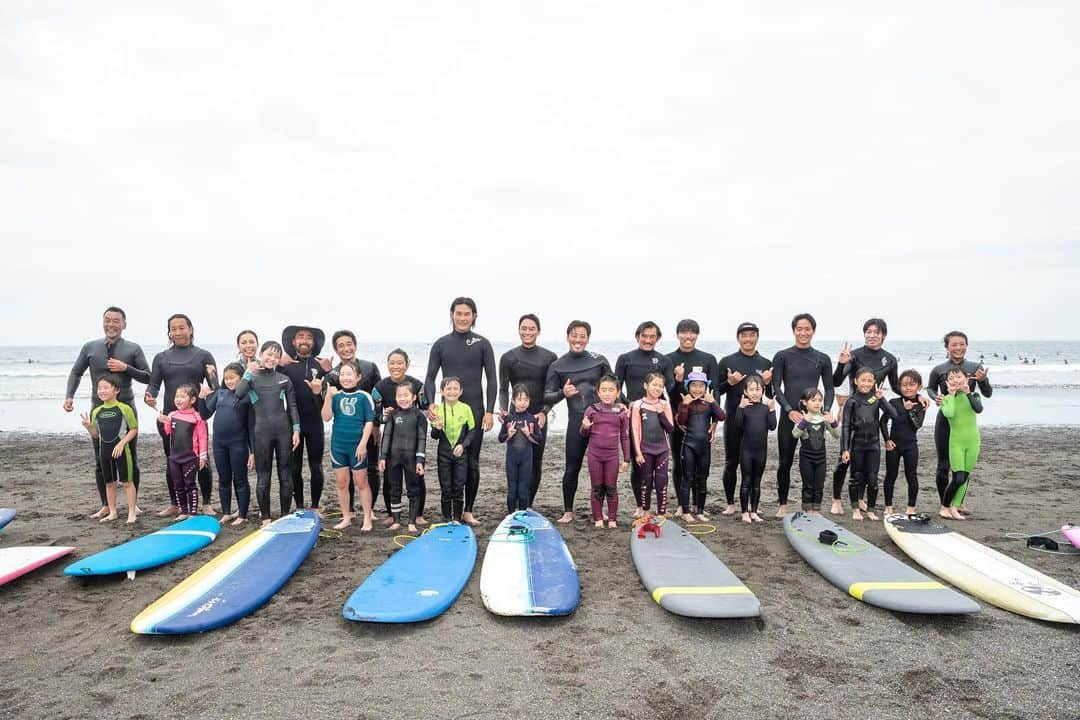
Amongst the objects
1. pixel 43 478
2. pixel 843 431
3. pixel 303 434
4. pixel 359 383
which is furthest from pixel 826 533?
pixel 43 478

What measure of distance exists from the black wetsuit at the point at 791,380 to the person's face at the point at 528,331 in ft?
8.23

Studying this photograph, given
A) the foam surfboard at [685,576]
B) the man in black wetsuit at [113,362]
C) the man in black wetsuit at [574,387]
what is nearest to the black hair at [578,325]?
the man in black wetsuit at [574,387]

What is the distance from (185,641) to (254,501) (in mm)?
3728

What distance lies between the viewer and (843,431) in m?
5.93

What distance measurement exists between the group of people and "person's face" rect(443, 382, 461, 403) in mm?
15

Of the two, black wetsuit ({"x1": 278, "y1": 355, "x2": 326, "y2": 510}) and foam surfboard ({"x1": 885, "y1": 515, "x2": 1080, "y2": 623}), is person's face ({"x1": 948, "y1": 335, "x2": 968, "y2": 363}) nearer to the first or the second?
foam surfboard ({"x1": 885, "y1": 515, "x2": 1080, "y2": 623})

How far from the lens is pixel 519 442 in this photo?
18.9ft

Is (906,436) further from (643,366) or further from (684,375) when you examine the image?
(643,366)

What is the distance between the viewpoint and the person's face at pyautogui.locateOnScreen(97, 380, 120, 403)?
589 centimetres

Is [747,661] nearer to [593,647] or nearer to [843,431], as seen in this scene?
[593,647]

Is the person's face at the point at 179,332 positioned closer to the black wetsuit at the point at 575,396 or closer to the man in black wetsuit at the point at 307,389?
the man in black wetsuit at the point at 307,389

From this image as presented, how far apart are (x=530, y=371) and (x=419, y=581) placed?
255 cm

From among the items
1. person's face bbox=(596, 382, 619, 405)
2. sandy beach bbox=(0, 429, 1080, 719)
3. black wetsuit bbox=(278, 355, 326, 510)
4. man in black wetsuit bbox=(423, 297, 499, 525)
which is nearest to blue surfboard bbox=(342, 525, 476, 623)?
sandy beach bbox=(0, 429, 1080, 719)

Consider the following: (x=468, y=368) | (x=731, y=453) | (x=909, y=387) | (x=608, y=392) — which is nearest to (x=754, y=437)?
(x=731, y=453)
